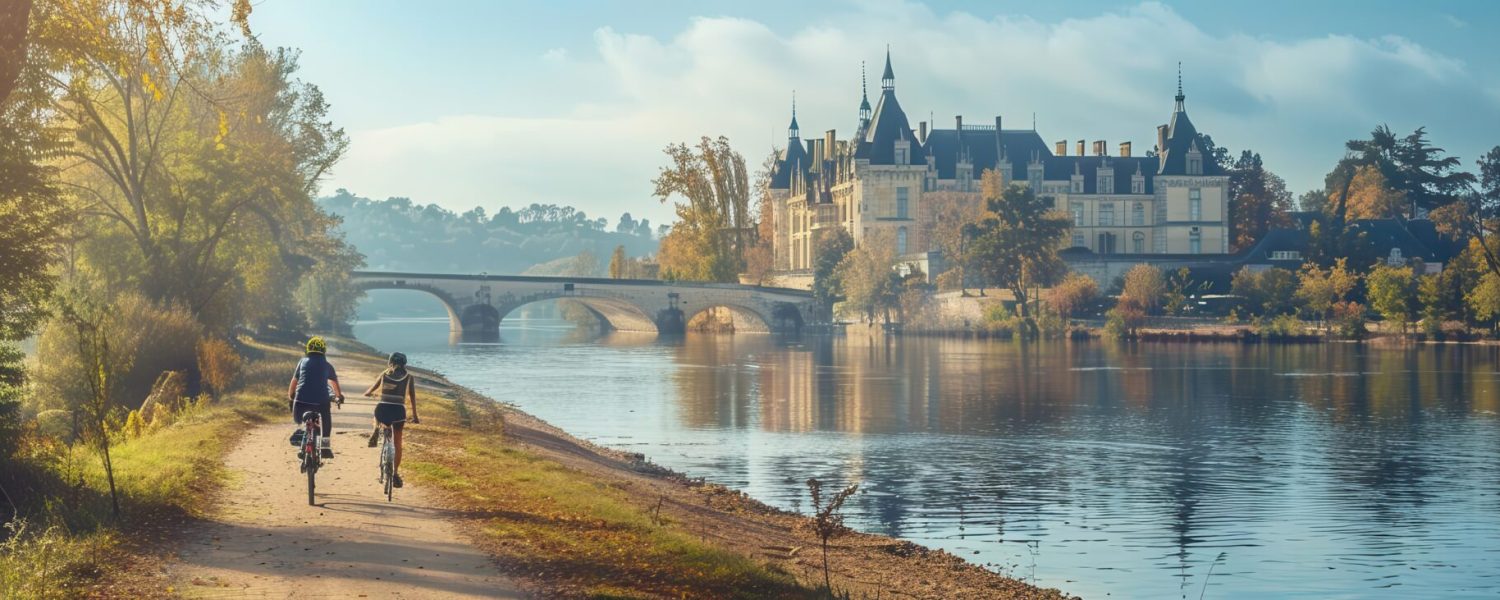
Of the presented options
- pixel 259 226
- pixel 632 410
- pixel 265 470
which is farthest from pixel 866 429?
pixel 259 226

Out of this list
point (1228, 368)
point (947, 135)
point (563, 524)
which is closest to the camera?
point (563, 524)

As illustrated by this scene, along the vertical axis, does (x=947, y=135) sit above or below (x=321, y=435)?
above

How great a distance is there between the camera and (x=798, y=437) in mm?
38000

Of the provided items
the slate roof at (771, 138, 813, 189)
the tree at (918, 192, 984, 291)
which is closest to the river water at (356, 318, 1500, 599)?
the tree at (918, 192, 984, 291)

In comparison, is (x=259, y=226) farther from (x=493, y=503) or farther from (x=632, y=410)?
(x=493, y=503)

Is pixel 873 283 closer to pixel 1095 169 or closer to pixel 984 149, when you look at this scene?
pixel 984 149

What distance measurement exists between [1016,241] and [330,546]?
8753cm

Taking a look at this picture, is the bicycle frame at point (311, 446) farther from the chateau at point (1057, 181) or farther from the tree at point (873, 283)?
the chateau at point (1057, 181)

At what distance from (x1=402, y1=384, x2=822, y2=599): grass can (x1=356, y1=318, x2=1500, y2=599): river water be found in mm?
5329

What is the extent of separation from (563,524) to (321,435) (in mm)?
3128

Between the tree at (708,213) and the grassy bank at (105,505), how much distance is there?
90866 millimetres

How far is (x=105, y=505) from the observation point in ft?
52.6

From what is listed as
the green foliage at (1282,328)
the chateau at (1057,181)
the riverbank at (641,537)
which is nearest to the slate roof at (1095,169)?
the chateau at (1057,181)

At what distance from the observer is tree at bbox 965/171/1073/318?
98.8m
